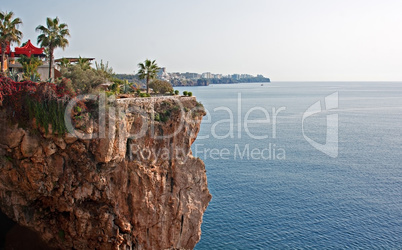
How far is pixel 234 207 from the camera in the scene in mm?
40562

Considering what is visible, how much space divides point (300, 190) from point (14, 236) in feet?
106

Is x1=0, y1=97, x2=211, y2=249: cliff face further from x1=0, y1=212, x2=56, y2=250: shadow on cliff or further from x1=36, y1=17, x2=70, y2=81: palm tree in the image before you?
x1=36, y1=17, x2=70, y2=81: palm tree

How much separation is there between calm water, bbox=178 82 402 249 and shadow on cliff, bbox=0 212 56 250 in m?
14.9

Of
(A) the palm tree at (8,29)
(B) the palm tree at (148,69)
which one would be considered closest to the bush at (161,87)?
(B) the palm tree at (148,69)

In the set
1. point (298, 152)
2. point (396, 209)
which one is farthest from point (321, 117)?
point (396, 209)

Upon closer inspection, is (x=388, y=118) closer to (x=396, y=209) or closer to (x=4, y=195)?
(x=396, y=209)

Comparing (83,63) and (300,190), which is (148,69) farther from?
(300,190)

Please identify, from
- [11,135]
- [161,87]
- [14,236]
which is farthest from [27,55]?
[11,135]

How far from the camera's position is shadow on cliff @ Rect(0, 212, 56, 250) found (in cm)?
2414

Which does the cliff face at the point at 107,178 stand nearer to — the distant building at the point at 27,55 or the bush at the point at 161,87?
the bush at the point at 161,87

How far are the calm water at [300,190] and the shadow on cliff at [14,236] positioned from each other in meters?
14.9

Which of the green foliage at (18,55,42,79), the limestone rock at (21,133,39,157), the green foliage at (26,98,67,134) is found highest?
the green foliage at (18,55,42,79)

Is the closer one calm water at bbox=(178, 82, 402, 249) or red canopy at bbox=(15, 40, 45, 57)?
calm water at bbox=(178, 82, 402, 249)

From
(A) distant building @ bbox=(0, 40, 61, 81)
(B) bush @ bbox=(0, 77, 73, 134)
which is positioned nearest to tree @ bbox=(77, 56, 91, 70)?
(A) distant building @ bbox=(0, 40, 61, 81)
